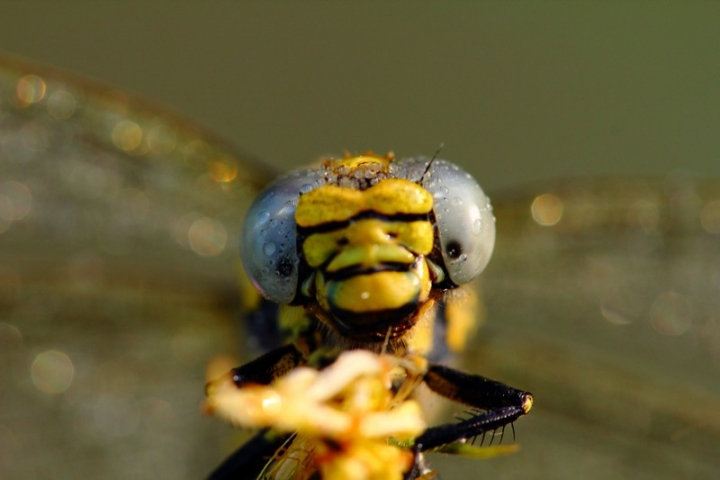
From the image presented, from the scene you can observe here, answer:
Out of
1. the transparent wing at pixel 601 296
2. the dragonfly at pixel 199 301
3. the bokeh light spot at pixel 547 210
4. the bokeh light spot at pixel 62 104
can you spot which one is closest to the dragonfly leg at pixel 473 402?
the dragonfly at pixel 199 301

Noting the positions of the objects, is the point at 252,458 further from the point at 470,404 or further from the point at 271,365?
the point at 470,404

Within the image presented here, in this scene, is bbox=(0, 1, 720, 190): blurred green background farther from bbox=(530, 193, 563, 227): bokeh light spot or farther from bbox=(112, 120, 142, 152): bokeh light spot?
bbox=(112, 120, 142, 152): bokeh light spot

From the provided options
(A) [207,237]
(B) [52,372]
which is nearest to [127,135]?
(A) [207,237]

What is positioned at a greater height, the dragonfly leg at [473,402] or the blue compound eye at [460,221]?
the blue compound eye at [460,221]

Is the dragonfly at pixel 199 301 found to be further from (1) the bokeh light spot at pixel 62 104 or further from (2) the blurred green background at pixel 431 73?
(2) the blurred green background at pixel 431 73

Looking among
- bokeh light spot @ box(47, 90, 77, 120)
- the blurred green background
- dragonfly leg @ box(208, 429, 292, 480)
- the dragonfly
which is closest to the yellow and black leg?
dragonfly leg @ box(208, 429, 292, 480)

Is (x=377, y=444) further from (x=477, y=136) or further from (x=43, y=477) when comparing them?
(x=477, y=136)

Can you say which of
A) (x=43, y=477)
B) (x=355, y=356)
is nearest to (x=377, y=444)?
(x=355, y=356)
